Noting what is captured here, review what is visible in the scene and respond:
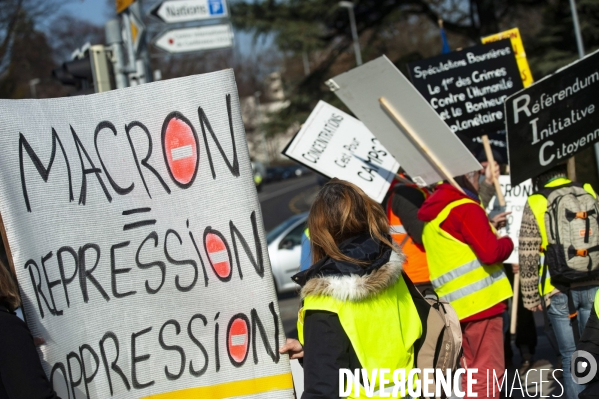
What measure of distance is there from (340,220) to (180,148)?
701 millimetres

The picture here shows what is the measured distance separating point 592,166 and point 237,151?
9.14 m

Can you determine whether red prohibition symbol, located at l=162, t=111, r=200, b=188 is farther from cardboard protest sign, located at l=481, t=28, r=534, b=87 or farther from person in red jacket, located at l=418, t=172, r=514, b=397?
cardboard protest sign, located at l=481, t=28, r=534, b=87

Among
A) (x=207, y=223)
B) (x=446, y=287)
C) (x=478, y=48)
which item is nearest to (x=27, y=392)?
(x=207, y=223)

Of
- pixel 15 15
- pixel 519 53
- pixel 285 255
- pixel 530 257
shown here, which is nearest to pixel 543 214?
pixel 530 257

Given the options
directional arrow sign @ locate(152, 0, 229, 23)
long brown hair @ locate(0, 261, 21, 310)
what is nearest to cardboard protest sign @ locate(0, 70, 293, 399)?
long brown hair @ locate(0, 261, 21, 310)

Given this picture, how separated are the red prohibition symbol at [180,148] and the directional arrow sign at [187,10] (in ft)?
20.1

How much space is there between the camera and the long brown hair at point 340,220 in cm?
259

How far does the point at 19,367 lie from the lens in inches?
96.3

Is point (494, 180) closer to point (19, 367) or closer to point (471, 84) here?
point (471, 84)

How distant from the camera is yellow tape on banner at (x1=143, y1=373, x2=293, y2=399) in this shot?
2820 millimetres

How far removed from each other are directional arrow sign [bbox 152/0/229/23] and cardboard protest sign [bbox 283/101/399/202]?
3645 mm

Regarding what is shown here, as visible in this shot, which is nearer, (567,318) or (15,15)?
(567,318)

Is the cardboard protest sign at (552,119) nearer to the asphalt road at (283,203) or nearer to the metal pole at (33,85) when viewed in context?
the asphalt road at (283,203)

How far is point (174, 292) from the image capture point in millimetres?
2820
